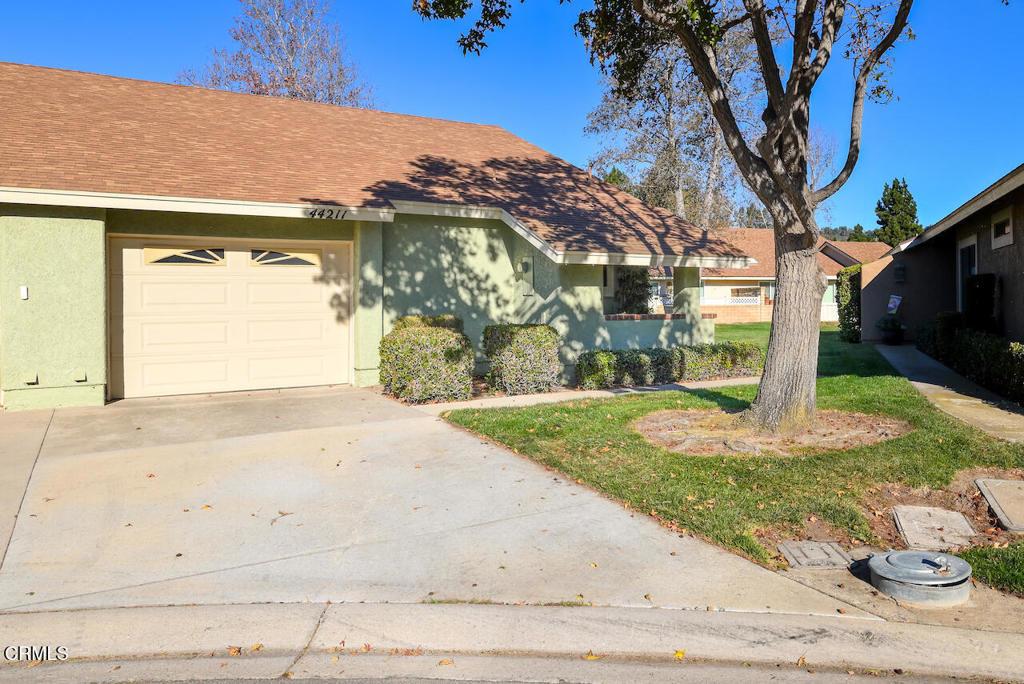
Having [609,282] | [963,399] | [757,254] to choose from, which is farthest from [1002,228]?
[757,254]

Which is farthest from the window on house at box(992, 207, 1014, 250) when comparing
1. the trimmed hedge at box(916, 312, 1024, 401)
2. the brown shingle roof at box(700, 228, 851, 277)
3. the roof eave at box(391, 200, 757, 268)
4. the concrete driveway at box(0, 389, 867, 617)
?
the brown shingle roof at box(700, 228, 851, 277)

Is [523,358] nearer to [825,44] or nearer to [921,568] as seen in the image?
[825,44]

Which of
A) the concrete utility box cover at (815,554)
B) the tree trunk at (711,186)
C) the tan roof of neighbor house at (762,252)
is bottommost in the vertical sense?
the concrete utility box cover at (815,554)

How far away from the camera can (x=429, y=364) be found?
10211 millimetres

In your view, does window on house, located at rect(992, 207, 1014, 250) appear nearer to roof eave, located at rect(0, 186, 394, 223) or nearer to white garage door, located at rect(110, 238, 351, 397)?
roof eave, located at rect(0, 186, 394, 223)

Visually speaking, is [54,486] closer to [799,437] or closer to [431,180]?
[799,437]

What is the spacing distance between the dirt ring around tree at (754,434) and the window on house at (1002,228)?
5.45 meters

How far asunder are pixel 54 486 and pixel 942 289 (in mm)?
21249

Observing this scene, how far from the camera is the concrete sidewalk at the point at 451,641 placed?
135 inches

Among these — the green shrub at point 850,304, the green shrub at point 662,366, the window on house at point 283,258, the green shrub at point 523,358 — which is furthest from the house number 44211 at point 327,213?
the green shrub at point 850,304

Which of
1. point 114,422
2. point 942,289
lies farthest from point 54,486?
point 942,289

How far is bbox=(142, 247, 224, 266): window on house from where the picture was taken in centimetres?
1058

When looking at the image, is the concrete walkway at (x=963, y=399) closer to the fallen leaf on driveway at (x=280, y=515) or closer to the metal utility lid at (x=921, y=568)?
the metal utility lid at (x=921, y=568)

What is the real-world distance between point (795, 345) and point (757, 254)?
3232cm
